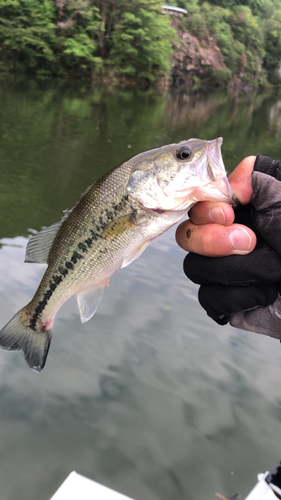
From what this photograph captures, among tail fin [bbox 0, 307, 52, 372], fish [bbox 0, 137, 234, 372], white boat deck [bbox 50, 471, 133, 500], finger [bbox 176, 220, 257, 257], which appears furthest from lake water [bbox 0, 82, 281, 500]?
finger [bbox 176, 220, 257, 257]

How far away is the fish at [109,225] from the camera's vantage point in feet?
7.18

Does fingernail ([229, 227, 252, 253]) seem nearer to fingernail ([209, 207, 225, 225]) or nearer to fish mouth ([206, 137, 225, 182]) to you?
fingernail ([209, 207, 225, 225])

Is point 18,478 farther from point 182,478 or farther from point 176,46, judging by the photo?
point 176,46

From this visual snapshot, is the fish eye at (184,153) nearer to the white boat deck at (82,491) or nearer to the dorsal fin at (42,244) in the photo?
the dorsal fin at (42,244)

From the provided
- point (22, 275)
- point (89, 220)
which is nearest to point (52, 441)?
point (89, 220)

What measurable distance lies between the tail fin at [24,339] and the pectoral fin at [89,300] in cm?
30

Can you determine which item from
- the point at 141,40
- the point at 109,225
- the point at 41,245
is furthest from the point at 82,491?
the point at 141,40

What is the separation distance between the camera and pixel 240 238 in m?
1.95

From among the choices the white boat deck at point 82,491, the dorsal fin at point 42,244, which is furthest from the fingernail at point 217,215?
the white boat deck at point 82,491

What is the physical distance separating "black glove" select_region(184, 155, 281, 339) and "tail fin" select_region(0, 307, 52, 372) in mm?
1081

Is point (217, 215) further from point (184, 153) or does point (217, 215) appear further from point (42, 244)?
point (42, 244)

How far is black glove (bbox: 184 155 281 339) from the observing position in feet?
6.48

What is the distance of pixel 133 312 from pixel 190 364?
1.25 metres

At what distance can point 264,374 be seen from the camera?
5.13 meters
